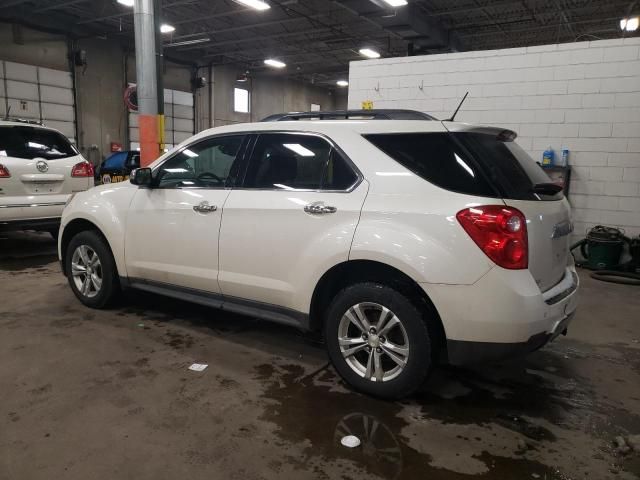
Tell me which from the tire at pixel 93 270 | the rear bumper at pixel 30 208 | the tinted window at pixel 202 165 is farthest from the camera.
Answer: the rear bumper at pixel 30 208

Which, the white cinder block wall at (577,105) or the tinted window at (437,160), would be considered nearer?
the tinted window at (437,160)

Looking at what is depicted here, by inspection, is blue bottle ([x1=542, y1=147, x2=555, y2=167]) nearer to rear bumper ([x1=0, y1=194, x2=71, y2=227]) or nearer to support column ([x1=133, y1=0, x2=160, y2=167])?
support column ([x1=133, y1=0, x2=160, y2=167])

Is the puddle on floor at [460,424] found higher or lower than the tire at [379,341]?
lower

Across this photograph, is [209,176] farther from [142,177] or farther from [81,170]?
[81,170]

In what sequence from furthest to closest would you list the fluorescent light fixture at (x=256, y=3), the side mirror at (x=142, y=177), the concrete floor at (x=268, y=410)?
the fluorescent light fixture at (x=256, y=3), the side mirror at (x=142, y=177), the concrete floor at (x=268, y=410)

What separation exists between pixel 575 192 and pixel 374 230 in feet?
17.1

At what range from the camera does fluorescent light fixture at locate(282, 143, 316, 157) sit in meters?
3.03

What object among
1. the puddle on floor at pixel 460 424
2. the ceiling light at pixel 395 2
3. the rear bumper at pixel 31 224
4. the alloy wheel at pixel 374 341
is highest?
the ceiling light at pixel 395 2

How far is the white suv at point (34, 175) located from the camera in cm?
588

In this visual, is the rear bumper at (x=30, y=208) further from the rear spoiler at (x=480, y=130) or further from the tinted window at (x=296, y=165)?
the rear spoiler at (x=480, y=130)

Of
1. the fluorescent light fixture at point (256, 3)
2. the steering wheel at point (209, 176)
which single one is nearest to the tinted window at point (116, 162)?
the fluorescent light fixture at point (256, 3)

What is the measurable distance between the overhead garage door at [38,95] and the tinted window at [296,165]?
40.2 ft

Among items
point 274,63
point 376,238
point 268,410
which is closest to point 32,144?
point 268,410

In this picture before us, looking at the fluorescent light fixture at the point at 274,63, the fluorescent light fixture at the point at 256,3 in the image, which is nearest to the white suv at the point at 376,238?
the fluorescent light fixture at the point at 256,3
